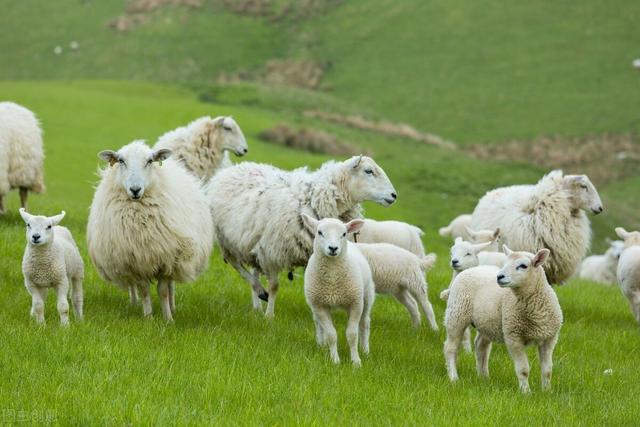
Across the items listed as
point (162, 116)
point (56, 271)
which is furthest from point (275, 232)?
point (162, 116)

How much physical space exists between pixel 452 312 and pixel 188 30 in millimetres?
45900

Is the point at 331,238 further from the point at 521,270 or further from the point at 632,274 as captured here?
the point at 632,274

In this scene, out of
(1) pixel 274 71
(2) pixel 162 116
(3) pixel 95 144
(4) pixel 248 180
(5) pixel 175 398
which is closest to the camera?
(5) pixel 175 398

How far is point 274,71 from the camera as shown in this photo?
161 ft

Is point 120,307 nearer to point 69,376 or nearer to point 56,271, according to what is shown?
point 56,271

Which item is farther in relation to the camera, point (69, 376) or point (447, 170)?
point (447, 170)

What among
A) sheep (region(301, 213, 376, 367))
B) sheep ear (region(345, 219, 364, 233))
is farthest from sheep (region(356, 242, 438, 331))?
sheep (region(301, 213, 376, 367))

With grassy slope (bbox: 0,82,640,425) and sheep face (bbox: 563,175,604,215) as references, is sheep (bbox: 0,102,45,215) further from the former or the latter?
sheep face (bbox: 563,175,604,215)

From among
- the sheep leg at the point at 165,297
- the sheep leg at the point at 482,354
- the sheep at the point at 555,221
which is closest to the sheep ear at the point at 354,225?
the sheep leg at the point at 482,354

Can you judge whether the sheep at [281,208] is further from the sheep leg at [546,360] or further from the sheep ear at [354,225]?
the sheep leg at [546,360]

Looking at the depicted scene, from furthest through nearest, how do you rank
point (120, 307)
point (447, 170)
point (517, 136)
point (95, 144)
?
point (517, 136), point (447, 170), point (95, 144), point (120, 307)

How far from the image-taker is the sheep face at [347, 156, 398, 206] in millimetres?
9938

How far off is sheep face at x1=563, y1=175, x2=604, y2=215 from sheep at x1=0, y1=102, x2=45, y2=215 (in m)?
8.18

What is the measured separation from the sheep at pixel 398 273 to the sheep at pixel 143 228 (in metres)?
1.83
